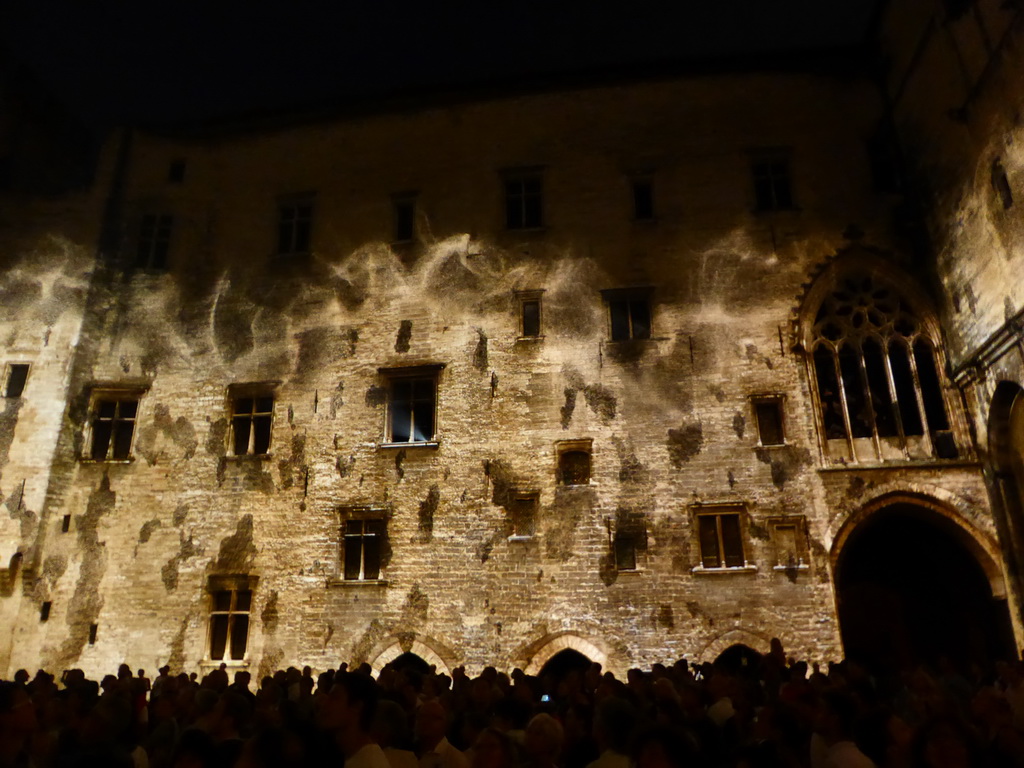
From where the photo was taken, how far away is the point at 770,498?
15.1 m

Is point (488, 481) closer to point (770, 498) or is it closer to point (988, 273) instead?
point (770, 498)

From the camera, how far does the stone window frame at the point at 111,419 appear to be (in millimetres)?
17312

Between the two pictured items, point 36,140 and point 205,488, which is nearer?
point 205,488

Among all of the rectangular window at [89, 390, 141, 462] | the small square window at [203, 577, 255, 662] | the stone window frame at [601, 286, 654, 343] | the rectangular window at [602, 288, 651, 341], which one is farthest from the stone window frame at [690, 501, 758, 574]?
the rectangular window at [89, 390, 141, 462]

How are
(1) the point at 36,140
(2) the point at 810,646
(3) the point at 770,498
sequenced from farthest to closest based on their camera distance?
(1) the point at 36,140 → (3) the point at 770,498 → (2) the point at 810,646

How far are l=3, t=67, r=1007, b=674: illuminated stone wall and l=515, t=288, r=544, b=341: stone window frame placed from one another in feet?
0.56

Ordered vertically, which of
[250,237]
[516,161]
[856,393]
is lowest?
[856,393]

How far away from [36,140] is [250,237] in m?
7.52

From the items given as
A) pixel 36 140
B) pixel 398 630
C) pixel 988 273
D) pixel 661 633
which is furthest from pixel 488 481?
pixel 36 140

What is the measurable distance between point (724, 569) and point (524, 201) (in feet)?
33.2

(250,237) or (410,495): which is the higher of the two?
(250,237)

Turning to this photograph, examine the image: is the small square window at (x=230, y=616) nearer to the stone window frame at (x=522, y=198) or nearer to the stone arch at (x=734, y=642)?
the stone arch at (x=734, y=642)

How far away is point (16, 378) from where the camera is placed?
688 inches

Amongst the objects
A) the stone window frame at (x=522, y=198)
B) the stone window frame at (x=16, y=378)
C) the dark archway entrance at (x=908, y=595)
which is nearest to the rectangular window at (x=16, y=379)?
the stone window frame at (x=16, y=378)
